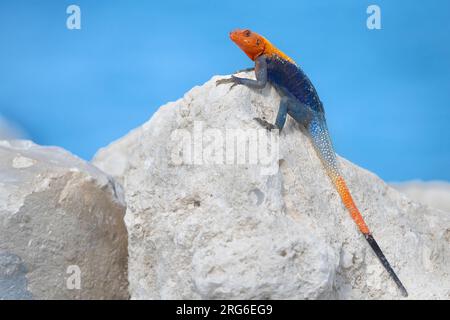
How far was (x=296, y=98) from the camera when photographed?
193 inches

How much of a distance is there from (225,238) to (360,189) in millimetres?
1696

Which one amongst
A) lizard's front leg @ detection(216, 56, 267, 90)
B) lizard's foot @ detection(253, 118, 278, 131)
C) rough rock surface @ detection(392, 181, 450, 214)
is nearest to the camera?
lizard's foot @ detection(253, 118, 278, 131)

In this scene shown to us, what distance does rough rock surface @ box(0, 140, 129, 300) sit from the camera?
16.0 feet

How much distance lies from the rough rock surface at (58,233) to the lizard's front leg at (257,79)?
64.0 inches

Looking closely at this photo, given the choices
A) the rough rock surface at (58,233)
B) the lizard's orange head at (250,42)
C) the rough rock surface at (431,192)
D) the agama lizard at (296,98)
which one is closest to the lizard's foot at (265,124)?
the agama lizard at (296,98)

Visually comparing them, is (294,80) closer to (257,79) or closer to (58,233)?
(257,79)

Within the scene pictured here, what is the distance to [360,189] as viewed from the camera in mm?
4988

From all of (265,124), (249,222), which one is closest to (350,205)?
(265,124)

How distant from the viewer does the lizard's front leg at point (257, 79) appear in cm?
448

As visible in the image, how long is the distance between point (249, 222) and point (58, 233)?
6.47 feet

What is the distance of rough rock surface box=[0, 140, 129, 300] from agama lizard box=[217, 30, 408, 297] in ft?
5.38

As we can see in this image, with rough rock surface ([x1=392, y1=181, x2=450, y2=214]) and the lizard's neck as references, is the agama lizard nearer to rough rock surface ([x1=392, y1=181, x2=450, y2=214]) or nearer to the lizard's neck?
the lizard's neck

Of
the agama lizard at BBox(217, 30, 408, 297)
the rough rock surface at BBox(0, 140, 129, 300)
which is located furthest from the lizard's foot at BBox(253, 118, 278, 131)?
the rough rock surface at BBox(0, 140, 129, 300)
